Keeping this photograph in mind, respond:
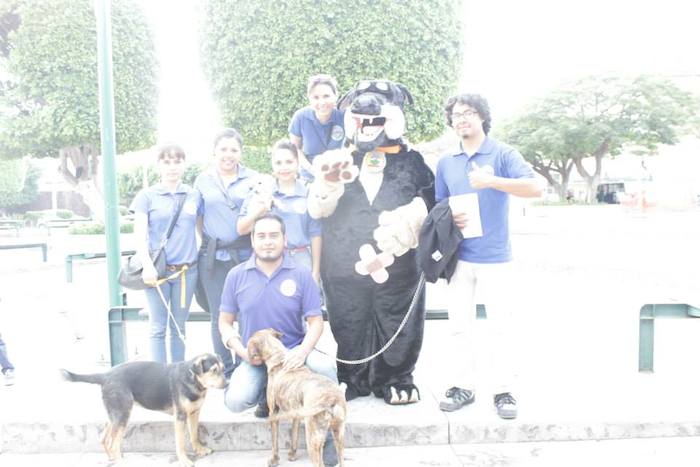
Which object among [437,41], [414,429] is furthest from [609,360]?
[437,41]

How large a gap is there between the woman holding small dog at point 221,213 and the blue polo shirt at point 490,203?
1.29m

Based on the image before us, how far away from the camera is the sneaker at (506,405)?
10.9 feet

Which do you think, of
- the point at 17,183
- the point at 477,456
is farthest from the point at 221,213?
the point at 17,183

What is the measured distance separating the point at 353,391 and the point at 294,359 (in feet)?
2.70

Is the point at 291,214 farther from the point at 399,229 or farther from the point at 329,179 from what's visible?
the point at 399,229

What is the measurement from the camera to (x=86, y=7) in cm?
1358

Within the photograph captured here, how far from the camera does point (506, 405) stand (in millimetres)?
3326

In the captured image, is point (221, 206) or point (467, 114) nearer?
point (467, 114)

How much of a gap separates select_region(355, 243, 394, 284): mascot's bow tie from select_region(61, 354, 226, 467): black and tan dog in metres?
0.99

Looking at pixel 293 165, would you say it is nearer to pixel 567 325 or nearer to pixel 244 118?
pixel 567 325

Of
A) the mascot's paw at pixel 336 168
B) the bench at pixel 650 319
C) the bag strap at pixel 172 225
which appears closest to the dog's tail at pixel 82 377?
the bag strap at pixel 172 225

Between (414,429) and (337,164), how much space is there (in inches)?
60.5

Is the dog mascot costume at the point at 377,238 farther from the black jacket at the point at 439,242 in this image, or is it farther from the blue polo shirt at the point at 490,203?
the blue polo shirt at the point at 490,203

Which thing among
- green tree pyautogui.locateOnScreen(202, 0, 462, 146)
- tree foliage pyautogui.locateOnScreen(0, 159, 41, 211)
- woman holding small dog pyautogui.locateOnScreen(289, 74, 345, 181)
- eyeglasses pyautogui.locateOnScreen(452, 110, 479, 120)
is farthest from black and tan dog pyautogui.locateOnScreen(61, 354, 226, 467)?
tree foliage pyautogui.locateOnScreen(0, 159, 41, 211)
